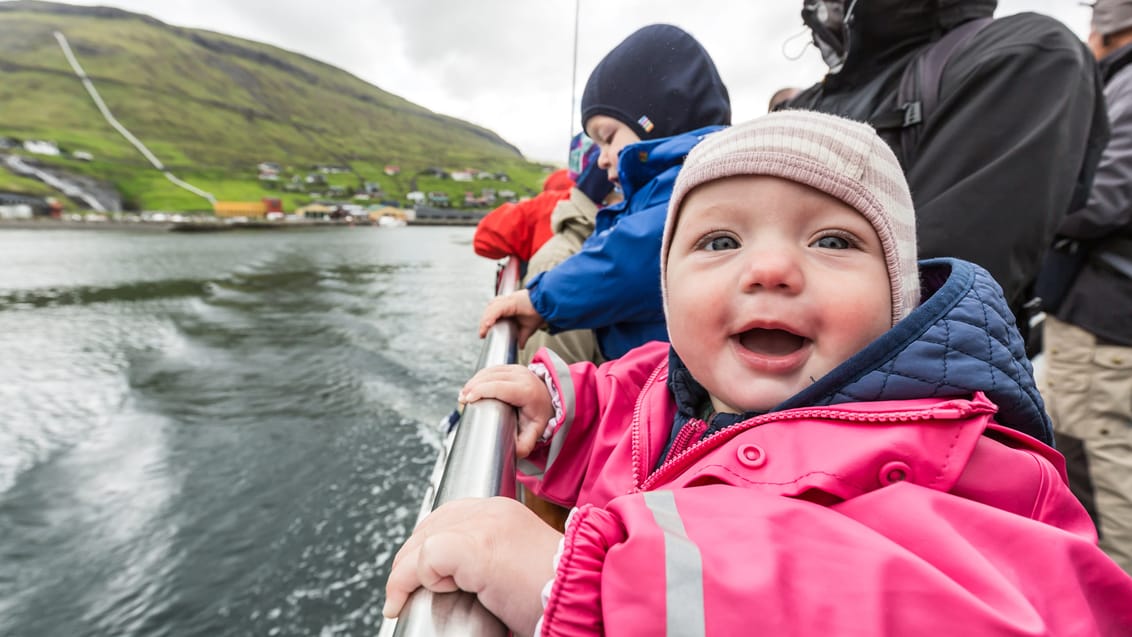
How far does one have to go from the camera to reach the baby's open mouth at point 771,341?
78 cm

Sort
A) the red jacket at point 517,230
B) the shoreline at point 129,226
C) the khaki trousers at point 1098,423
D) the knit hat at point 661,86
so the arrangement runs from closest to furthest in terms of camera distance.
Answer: the khaki trousers at point 1098,423, the knit hat at point 661,86, the red jacket at point 517,230, the shoreline at point 129,226

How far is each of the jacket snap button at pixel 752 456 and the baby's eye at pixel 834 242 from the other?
35 cm

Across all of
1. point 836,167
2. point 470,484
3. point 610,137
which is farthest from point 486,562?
point 610,137

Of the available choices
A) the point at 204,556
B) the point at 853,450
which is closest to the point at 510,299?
the point at 853,450

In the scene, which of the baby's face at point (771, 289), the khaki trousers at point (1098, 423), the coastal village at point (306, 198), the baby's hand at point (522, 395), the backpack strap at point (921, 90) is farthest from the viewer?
the coastal village at point (306, 198)

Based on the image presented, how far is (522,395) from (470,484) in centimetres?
34

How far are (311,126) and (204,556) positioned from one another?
4086 inches

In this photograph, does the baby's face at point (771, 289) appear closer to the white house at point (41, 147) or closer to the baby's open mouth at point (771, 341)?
the baby's open mouth at point (771, 341)

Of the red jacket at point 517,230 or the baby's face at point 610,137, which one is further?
the red jacket at point 517,230

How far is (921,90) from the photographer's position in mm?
1244

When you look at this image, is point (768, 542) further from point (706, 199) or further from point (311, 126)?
point (311, 126)

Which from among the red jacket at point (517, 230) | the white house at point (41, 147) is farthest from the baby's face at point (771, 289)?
the white house at point (41, 147)

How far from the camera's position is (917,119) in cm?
123

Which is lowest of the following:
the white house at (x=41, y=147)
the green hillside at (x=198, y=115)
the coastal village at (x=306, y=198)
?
the coastal village at (x=306, y=198)
